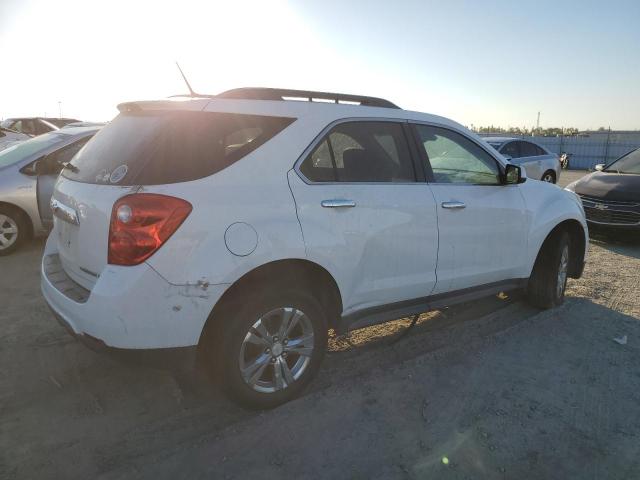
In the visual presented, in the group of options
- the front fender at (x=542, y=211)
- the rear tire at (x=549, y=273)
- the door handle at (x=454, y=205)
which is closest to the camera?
the door handle at (x=454, y=205)

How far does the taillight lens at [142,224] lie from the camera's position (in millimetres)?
2371

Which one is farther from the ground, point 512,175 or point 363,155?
point 363,155

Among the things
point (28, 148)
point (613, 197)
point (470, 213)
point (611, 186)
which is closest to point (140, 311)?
point (470, 213)

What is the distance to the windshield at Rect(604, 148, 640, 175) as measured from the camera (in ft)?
27.4

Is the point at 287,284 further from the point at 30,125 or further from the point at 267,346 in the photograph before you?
the point at 30,125

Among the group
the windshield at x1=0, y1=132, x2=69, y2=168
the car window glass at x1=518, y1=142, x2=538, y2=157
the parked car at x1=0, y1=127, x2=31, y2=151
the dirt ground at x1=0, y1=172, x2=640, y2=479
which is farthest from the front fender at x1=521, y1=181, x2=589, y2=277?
the parked car at x1=0, y1=127, x2=31, y2=151

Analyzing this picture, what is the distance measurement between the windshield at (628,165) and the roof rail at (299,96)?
6.76 metres

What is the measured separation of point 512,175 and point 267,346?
2484mm

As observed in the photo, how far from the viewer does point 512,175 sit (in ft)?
13.0

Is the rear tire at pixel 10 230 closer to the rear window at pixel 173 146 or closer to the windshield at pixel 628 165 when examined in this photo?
the rear window at pixel 173 146

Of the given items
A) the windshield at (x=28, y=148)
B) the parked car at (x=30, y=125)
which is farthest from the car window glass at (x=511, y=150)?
the parked car at (x=30, y=125)

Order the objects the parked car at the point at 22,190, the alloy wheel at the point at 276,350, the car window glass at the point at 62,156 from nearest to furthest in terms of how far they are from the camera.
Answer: the alloy wheel at the point at 276,350
the car window glass at the point at 62,156
the parked car at the point at 22,190

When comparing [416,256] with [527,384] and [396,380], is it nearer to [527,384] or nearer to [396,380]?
[396,380]

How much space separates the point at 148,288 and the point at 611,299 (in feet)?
15.6
